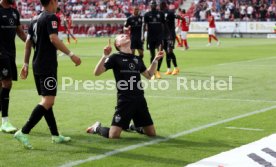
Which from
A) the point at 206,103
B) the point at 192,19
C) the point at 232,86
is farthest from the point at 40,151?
the point at 192,19

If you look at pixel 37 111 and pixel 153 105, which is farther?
pixel 153 105

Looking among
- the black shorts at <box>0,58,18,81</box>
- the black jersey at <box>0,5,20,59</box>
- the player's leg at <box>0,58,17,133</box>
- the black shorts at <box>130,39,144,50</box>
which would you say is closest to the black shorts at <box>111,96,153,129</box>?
the player's leg at <box>0,58,17,133</box>

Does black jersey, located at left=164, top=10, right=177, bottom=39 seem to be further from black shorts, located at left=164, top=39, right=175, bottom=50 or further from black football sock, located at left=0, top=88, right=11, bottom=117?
black football sock, located at left=0, top=88, right=11, bottom=117

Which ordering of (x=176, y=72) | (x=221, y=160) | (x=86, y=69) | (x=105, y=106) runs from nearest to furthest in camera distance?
1. (x=221, y=160)
2. (x=105, y=106)
3. (x=176, y=72)
4. (x=86, y=69)

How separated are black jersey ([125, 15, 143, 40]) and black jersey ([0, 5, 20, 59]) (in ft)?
32.1

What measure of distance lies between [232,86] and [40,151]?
8256 millimetres

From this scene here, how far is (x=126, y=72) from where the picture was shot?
873cm

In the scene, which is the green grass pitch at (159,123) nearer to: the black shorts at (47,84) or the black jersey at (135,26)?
the black shorts at (47,84)

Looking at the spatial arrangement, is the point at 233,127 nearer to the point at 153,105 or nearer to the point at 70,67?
the point at 153,105

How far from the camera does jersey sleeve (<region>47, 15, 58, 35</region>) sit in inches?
309

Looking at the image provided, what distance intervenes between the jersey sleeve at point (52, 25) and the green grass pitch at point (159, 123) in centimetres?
160

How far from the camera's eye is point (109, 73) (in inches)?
749

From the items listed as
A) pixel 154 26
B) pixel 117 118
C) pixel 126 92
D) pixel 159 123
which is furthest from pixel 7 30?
pixel 154 26

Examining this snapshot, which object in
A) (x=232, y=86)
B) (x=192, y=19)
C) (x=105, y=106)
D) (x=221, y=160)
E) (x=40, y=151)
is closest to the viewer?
(x=221, y=160)
